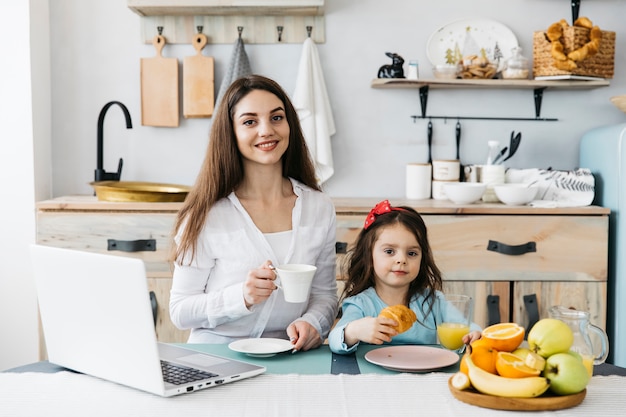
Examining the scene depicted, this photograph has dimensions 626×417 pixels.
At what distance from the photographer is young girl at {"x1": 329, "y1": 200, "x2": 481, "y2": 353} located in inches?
71.3

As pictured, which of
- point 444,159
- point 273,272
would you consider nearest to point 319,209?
point 273,272

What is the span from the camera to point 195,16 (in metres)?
3.22

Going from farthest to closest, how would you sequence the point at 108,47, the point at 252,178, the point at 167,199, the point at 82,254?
the point at 108,47 < the point at 167,199 < the point at 252,178 < the point at 82,254

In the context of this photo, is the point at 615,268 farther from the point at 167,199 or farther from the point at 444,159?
the point at 167,199

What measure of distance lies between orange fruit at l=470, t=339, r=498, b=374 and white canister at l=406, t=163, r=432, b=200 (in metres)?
1.94

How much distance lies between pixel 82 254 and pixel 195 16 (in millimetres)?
2211

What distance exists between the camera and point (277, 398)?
1225mm

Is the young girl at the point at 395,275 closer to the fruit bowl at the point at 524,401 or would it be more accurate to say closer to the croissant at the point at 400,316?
the croissant at the point at 400,316

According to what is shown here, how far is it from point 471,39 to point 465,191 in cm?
75

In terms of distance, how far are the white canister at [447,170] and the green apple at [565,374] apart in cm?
200

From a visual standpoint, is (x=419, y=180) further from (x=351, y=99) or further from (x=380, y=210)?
(x=380, y=210)

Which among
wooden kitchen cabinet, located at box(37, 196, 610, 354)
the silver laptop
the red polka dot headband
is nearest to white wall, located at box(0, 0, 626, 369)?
wooden kitchen cabinet, located at box(37, 196, 610, 354)

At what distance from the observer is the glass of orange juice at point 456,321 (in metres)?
1.39

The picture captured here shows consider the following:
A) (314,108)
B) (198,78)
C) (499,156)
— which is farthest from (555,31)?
(198,78)
